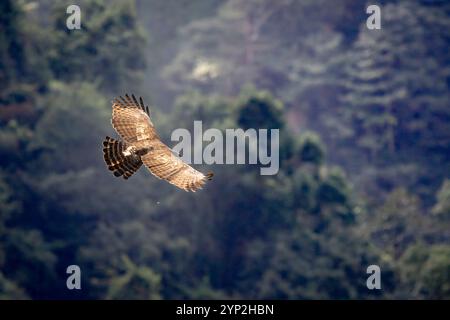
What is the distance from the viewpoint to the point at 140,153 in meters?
14.1

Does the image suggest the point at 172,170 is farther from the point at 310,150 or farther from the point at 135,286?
the point at 310,150

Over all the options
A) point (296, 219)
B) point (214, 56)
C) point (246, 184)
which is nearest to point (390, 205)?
point (296, 219)

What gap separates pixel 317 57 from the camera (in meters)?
53.2

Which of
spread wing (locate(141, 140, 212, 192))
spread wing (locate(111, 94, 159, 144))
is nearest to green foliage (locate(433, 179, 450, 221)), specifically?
spread wing (locate(111, 94, 159, 144))

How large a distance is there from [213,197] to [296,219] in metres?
3.19

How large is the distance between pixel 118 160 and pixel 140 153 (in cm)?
33

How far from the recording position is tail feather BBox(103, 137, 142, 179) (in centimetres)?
1396

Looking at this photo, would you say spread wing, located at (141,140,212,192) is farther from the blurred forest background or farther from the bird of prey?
the blurred forest background

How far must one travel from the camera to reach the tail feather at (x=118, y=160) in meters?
14.0

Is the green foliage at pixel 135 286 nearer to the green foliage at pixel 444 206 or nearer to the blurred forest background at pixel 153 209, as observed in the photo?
the blurred forest background at pixel 153 209

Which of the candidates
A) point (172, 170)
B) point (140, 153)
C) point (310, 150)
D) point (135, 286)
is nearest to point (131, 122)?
point (140, 153)

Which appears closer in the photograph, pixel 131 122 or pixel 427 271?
pixel 131 122
